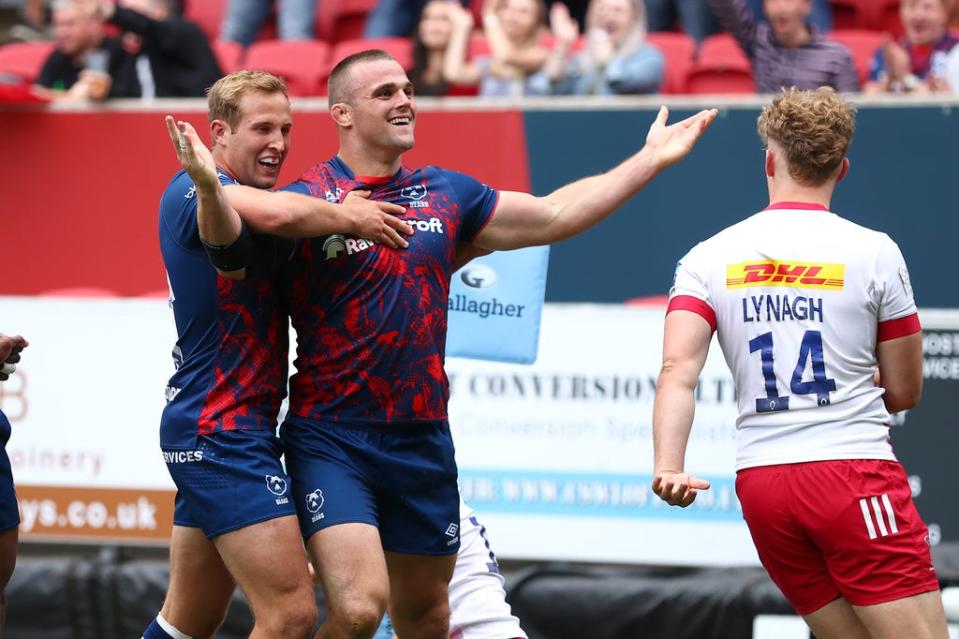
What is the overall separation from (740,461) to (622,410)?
7.65 feet

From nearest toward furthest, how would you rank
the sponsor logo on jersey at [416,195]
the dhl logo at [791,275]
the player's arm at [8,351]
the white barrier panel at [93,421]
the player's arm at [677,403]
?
the player's arm at [677,403]
the dhl logo at [791,275]
the sponsor logo on jersey at [416,195]
the player's arm at [8,351]
the white barrier panel at [93,421]

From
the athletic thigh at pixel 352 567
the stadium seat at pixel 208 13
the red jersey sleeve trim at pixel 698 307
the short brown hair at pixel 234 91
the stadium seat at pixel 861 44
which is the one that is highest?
the stadium seat at pixel 208 13

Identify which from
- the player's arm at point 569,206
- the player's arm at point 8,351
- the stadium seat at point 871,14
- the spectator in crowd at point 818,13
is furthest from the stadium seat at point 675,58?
the player's arm at point 8,351

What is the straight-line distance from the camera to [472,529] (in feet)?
17.2

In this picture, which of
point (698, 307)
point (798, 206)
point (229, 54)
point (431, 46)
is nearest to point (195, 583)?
point (698, 307)

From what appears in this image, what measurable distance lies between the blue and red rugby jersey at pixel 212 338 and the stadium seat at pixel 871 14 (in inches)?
263

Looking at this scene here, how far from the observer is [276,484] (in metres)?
4.49

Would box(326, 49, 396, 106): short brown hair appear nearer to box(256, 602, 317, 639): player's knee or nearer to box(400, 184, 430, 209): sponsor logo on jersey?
box(400, 184, 430, 209): sponsor logo on jersey

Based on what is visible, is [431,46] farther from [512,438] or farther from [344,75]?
[344,75]

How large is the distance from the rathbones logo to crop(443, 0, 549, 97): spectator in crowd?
3.01 m

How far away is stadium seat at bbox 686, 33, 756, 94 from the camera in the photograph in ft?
29.5

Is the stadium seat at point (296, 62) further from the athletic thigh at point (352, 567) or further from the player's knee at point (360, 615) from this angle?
the player's knee at point (360, 615)

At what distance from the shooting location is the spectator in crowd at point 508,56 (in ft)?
29.1

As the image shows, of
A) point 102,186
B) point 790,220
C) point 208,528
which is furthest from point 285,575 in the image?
point 102,186
